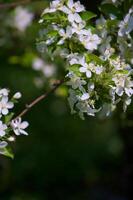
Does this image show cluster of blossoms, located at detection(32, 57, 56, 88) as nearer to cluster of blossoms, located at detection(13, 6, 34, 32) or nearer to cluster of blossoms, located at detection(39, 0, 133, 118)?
cluster of blossoms, located at detection(13, 6, 34, 32)

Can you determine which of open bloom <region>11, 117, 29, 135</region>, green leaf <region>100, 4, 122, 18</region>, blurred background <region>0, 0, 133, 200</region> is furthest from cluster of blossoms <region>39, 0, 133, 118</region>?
blurred background <region>0, 0, 133, 200</region>

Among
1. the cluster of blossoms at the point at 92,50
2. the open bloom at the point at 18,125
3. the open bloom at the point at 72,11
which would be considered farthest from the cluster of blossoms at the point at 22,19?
the open bloom at the point at 18,125

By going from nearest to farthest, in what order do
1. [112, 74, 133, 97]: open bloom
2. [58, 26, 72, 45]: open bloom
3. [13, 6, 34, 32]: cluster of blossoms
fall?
[112, 74, 133, 97]: open bloom < [58, 26, 72, 45]: open bloom < [13, 6, 34, 32]: cluster of blossoms

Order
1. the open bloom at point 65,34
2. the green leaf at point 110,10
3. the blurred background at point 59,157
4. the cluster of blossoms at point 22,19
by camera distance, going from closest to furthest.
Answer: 1. the open bloom at point 65,34
2. the green leaf at point 110,10
3. the cluster of blossoms at point 22,19
4. the blurred background at point 59,157

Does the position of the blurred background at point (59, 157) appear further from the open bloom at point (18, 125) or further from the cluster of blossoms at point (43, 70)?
the open bloom at point (18, 125)

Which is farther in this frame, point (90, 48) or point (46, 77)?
point (46, 77)

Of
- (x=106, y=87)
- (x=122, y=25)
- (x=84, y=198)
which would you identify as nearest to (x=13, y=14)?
(x=122, y=25)

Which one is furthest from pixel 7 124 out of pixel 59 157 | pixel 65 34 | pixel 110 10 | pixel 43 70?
pixel 59 157

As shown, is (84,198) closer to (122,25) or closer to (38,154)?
(38,154)
